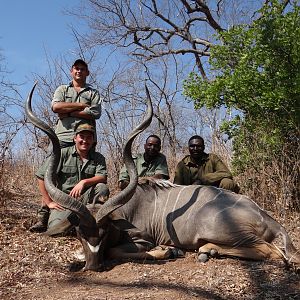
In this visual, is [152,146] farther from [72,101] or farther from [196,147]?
[72,101]

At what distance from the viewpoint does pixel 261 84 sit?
5996 mm

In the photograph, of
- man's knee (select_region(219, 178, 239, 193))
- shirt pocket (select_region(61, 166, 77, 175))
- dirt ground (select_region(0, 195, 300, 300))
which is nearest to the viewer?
dirt ground (select_region(0, 195, 300, 300))

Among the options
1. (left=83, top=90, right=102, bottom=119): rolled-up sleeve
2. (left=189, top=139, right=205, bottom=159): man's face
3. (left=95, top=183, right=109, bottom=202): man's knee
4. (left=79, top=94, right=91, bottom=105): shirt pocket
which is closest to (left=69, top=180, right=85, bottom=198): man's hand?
(left=95, top=183, right=109, bottom=202): man's knee

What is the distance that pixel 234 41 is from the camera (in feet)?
21.5

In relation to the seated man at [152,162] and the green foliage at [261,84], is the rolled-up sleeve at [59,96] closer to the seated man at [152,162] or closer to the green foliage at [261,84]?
the seated man at [152,162]

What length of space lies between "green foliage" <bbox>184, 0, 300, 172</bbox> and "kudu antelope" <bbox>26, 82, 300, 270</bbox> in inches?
78.6

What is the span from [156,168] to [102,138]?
560 centimetres

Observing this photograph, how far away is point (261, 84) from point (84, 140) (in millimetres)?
2671

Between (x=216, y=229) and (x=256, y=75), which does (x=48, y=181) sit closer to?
(x=216, y=229)

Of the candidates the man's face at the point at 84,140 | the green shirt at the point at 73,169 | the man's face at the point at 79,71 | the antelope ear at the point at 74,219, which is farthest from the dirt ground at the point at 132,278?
the man's face at the point at 79,71

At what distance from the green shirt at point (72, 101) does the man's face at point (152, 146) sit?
868 millimetres

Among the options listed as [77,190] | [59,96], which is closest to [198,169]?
[77,190]

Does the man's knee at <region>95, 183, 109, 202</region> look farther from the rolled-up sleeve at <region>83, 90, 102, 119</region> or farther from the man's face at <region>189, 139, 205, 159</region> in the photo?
the man's face at <region>189, 139, 205, 159</region>

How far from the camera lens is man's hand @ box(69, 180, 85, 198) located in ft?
14.4
